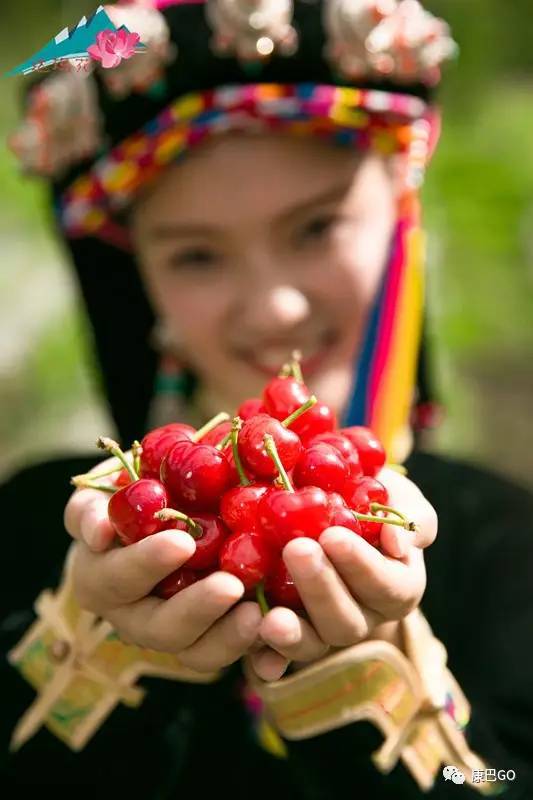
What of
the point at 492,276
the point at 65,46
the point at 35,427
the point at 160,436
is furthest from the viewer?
the point at 492,276

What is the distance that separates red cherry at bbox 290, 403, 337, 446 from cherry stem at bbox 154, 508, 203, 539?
0.43 feet

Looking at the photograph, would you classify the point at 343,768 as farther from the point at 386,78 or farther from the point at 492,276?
the point at 492,276

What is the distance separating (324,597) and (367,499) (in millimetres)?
84

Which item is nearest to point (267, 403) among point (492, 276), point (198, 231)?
point (198, 231)

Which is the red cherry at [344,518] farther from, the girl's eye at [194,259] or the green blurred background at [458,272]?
the green blurred background at [458,272]

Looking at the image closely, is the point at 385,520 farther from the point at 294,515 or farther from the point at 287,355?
the point at 287,355

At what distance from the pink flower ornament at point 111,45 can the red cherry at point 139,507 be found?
1.01 ft

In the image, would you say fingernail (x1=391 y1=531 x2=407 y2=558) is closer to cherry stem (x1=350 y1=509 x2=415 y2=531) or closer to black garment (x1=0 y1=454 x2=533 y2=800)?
cherry stem (x1=350 y1=509 x2=415 y2=531)

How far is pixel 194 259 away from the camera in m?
1.35

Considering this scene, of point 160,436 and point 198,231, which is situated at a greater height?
point 198,231

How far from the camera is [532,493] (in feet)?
4.43

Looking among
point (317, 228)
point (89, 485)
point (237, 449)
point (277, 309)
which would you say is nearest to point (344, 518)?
point (237, 449)

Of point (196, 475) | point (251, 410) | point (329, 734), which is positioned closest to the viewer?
point (196, 475)

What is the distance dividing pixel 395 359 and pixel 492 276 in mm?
2300
